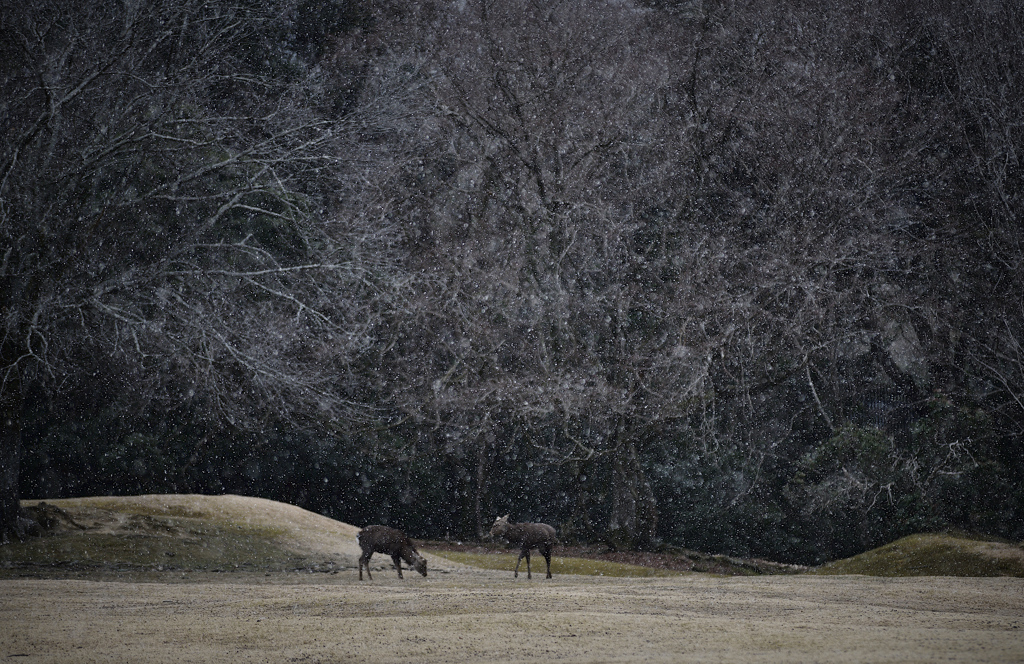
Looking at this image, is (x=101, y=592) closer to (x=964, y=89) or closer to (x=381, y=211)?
(x=381, y=211)

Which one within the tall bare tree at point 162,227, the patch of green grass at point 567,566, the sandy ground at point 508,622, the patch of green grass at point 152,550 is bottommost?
the sandy ground at point 508,622

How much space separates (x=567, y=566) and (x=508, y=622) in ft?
23.1

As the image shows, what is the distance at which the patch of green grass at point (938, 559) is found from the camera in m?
12.7

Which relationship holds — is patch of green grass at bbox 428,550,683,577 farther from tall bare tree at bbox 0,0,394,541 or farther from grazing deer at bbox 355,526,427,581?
tall bare tree at bbox 0,0,394,541

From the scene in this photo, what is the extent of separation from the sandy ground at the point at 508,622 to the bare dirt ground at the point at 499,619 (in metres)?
0.02

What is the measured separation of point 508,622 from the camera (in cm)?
706

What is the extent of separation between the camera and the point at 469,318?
16.5 m

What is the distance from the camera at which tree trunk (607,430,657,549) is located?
16.2m

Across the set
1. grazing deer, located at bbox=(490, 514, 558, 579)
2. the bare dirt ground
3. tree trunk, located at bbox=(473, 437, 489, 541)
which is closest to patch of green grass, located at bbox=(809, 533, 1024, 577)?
the bare dirt ground

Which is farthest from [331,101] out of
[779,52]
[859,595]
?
[859,595]

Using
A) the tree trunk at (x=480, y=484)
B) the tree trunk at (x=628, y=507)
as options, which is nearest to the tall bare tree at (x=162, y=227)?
the tree trunk at (x=480, y=484)

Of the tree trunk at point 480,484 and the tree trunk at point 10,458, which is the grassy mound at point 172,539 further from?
the tree trunk at point 480,484

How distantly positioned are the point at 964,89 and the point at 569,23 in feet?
19.6

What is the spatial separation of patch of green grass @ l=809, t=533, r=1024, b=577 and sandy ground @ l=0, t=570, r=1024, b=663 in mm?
2522
